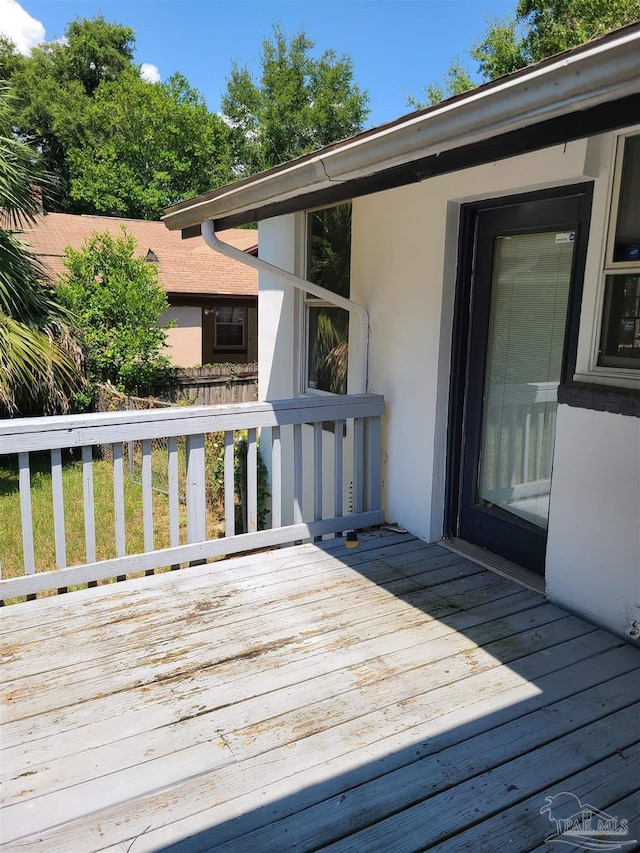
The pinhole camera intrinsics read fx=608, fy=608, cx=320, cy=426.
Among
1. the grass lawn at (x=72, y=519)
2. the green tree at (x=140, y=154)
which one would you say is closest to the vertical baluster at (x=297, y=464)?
the grass lawn at (x=72, y=519)

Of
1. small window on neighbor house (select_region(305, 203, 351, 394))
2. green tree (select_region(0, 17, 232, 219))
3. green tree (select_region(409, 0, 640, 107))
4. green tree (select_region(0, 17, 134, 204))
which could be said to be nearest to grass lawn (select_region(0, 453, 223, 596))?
small window on neighbor house (select_region(305, 203, 351, 394))

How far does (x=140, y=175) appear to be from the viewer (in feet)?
82.2

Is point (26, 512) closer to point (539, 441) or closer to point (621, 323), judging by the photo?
point (539, 441)

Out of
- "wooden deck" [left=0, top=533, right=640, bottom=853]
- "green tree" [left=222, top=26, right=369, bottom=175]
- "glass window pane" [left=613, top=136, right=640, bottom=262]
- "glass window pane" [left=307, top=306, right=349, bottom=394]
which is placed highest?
"green tree" [left=222, top=26, right=369, bottom=175]

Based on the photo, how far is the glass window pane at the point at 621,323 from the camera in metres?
2.49

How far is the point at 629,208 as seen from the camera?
96.2 inches

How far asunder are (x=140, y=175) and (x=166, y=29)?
24.4 ft

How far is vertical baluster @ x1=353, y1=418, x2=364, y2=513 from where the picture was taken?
378 cm

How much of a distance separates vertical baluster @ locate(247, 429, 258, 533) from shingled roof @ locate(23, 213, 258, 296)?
10.7 meters

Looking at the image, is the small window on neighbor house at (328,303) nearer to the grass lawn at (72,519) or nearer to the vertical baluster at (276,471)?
the vertical baluster at (276,471)

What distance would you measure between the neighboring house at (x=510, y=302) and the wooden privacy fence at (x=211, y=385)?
6.64m

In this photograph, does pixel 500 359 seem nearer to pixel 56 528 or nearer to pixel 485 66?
pixel 56 528

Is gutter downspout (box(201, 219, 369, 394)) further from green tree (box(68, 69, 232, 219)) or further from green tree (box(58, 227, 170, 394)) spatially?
green tree (box(68, 69, 232, 219))

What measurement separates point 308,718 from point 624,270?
6.90 feet
